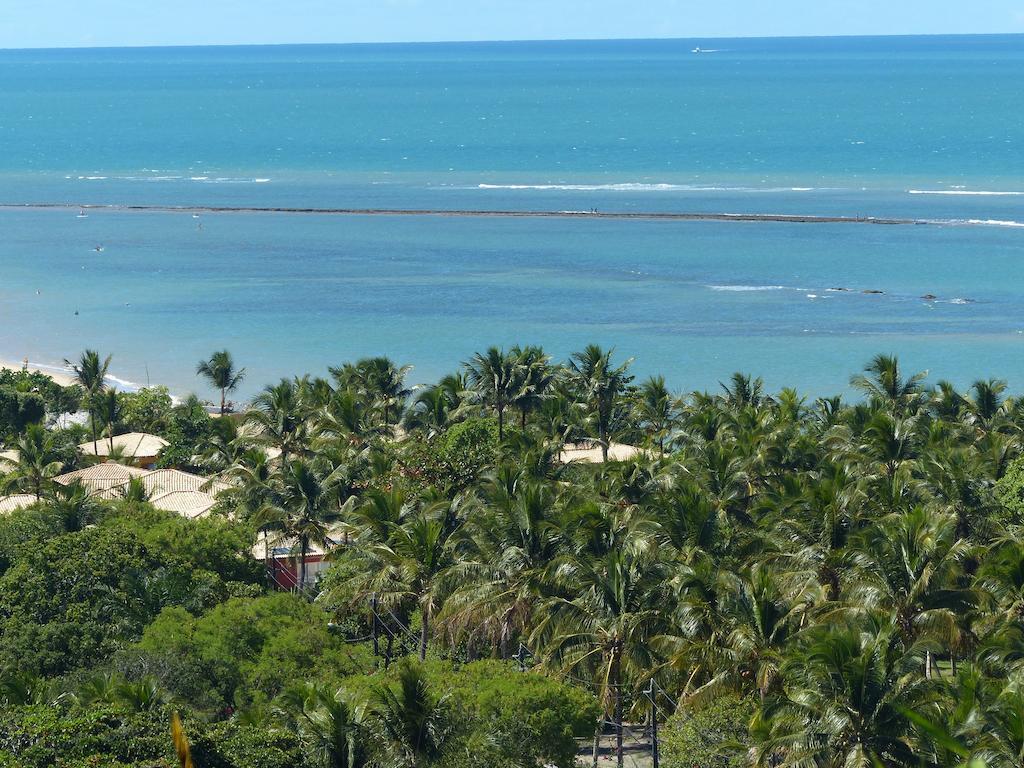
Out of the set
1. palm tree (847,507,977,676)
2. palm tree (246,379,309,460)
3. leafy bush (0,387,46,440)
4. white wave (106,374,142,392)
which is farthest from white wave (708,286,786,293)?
palm tree (847,507,977,676)

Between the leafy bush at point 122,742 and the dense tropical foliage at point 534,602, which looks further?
the dense tropical foliage at point 534,602

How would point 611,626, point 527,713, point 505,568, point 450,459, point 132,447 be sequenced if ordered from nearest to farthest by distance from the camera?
1. point 527,713
2. point 611,626
3. point 505,568
4. point 450,459
5. point 132,447

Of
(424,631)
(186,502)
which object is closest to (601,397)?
(186,502)

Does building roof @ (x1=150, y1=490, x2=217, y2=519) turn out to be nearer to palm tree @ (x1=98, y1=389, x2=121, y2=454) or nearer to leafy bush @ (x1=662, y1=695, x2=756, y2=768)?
palm tree @ (x1=98, y1=389, x2=121, y2=454)

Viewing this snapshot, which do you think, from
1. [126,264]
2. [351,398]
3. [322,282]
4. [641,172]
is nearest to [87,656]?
[351,398]

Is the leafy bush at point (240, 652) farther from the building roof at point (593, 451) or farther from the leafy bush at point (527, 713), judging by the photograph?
the building roof at point (593, 451)

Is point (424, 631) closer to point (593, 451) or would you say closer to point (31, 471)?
point (31, 471)

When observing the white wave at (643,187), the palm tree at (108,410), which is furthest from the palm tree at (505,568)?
the white wave at (643,187)

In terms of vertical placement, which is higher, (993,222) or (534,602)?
(993,222)
